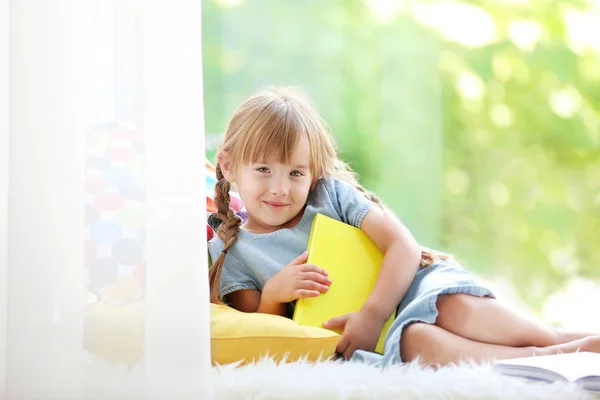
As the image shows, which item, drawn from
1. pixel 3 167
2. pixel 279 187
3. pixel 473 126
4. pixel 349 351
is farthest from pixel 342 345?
pixel 473 126

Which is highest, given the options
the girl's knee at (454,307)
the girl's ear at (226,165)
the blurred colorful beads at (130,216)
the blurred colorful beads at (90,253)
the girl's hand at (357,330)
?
the girl's ear at (226,165)

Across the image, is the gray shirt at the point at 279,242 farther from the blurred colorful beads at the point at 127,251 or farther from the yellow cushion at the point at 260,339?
the blurred colorful beads at the point at 127,251

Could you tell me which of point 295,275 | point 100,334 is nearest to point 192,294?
point 100,334

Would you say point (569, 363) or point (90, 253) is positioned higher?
point (90, 253)

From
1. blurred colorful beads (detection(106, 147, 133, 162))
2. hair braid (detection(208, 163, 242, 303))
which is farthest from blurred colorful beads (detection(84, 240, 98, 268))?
hair braid (detection(208, 163, 242, 303))

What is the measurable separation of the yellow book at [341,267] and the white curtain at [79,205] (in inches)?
17.4

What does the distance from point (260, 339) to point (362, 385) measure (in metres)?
0.20

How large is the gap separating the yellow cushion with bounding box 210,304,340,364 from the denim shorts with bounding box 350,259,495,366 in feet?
0.29

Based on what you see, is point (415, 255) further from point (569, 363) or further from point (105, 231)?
point (105, 231)

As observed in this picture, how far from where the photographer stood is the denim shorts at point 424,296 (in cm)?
127

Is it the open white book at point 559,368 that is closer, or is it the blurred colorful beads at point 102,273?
the blurred colorful beads at point 102,273

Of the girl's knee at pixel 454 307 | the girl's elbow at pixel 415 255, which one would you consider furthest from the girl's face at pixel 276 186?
the girl's knee at pixel 454 307

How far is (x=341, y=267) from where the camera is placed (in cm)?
142

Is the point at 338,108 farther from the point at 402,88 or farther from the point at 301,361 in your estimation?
the point at 301,361
